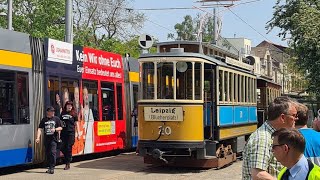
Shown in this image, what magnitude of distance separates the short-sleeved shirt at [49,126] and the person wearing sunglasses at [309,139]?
29.9ft

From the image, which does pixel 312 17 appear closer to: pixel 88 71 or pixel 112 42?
pixel 88 71

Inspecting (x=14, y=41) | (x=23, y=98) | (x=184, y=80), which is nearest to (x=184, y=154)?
(x=184, y=80)

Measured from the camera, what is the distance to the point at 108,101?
680 inches

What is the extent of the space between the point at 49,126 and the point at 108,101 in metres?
3.97

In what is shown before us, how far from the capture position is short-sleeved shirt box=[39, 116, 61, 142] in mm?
13414

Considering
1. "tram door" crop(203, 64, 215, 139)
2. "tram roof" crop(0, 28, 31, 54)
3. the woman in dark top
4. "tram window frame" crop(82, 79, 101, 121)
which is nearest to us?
"tram roof" crop(0, 28, 31, 54)

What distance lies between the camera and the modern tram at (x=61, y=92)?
41.8ft

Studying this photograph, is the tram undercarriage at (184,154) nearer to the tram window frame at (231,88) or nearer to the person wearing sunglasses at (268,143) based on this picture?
the tram window frame at (231,88)

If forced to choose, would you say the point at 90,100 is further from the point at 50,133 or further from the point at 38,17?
the point at 38,17

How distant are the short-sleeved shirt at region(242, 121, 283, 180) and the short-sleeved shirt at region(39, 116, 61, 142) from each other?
9309mm

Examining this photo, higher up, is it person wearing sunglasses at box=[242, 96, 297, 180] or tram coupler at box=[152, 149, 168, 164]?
person wearing sunglasses at box=[242, 96, 297, 180]

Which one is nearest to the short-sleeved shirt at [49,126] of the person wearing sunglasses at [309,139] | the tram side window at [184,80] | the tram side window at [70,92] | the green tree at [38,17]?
the tram side window at [70,92]

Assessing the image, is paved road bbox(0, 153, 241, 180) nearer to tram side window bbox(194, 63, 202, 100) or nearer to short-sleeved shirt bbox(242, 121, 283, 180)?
tram side window bbox(194, 63, 202, 100)

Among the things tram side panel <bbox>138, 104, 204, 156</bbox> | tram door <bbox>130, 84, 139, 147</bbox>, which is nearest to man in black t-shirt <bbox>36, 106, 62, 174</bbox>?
tram side panel <bbox>138, 104, 204, 156</bbox>
